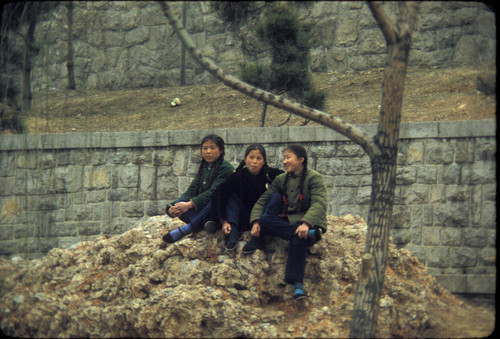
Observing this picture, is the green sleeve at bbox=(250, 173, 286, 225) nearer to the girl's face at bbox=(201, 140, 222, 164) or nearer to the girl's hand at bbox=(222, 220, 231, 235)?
the girl's hand at bbox=(222, 220, 231, 235)

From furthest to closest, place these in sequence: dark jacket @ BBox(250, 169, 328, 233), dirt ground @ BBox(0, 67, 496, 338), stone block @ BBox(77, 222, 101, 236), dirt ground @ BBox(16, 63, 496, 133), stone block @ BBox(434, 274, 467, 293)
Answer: stone block @ BBox(77, 222, 101, 236)
dirt ground @ BBox(16, 63, 496, 133)
dirt ground @ BBox(0, 67, 496, 338)
stone block @ BBox(434, 274, 467, 293)
dark jacket @ BBox(250, 169, 328, 233)

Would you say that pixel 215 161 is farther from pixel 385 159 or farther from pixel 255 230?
pixel 385 159

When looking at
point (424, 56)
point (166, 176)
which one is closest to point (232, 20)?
point (166, 176)

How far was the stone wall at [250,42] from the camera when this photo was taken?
30.3 ft

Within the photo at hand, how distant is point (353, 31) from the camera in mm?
10867

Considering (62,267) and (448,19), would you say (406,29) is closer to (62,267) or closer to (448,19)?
(62,267)

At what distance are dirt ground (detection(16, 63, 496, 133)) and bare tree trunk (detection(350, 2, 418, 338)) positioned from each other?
3.12 meters

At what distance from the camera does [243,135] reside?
8.28 m

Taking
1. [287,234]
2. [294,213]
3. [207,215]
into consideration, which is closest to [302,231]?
[287,234]

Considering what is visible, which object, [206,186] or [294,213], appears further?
[206,186]

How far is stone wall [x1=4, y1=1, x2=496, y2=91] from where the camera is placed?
925 cm

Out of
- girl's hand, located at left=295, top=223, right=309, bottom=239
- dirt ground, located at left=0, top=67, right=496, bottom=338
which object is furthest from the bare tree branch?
dirt ground, located at left=0, top=67, right=496, bottom=338

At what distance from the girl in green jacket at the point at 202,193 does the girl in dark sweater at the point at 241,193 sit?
13 cm

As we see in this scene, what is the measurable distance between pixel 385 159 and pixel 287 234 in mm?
976
